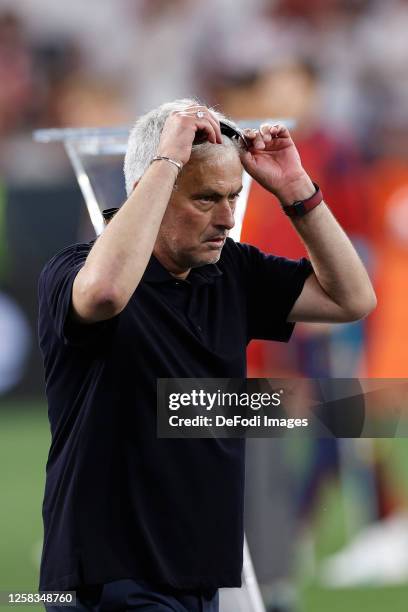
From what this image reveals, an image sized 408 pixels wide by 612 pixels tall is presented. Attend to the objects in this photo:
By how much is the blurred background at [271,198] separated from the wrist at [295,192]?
1721 mm

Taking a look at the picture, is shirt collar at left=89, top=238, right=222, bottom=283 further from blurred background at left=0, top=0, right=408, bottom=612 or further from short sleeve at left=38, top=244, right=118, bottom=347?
blurred background at left=0, top=0, right=408, bottom=612

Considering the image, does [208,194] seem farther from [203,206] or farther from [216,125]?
[216,125]

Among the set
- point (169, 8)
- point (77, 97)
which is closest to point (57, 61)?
point (77, 97)

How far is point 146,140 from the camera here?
6.73ft

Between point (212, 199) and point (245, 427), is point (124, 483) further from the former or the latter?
point (212, 199)

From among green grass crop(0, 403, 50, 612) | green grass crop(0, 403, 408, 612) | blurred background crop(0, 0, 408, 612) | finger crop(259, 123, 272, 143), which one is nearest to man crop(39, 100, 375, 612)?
finger crop(259, 123, 272, 143)

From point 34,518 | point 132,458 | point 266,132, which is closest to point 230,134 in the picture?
point 266,132

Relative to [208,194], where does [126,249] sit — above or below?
below

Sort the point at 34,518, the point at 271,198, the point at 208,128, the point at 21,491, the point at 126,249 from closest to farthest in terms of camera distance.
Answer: the point at 126,249 → the point at 208,128 → the point at 271,198 → the point at 34,518 → the point at 21,491

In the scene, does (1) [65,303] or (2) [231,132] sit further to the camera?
(2) [231,132]

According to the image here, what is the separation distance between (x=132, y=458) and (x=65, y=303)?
28 cm

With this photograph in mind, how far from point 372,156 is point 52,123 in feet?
7.26

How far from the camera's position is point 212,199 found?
79.5 inches

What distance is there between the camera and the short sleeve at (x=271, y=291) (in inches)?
86.0
